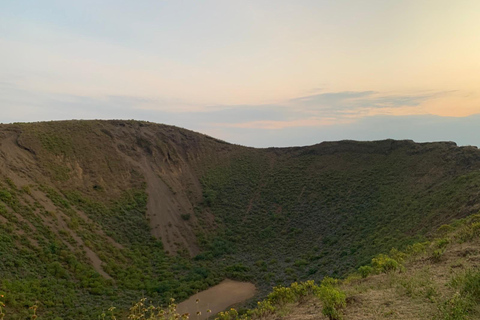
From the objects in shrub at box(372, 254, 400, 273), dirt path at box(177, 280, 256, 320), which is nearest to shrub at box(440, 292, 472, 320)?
shrub at box(372, 254, 400, 273)

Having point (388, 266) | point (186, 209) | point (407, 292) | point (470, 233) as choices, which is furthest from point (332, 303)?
point (186, 209)

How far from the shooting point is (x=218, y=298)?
20.0 meters

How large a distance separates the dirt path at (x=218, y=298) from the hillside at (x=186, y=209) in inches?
26.3

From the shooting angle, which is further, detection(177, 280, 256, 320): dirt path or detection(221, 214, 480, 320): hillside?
detection(177, 280, 256, 320): dirt path

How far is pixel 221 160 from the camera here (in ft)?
136

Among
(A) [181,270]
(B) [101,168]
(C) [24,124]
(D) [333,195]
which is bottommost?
(A) [181,270]

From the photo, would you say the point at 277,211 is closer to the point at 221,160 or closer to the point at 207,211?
the point at 207,211

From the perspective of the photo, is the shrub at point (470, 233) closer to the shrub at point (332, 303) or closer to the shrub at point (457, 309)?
the shrub at point (457, 309)

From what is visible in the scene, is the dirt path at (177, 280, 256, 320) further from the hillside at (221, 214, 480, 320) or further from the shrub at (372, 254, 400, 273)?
the shrub at (372, 254, 400, 273)

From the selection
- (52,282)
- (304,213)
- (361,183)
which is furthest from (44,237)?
(361,183)

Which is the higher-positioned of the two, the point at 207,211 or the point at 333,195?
the point at 333,195

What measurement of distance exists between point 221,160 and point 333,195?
→ 52.9 ft

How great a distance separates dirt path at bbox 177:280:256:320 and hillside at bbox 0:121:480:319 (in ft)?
2.19

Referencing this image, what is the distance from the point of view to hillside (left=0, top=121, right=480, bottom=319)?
18.2m
